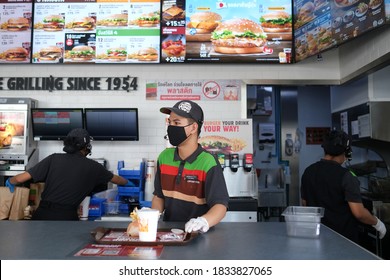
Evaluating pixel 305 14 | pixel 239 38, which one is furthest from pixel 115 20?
pixel 305 14

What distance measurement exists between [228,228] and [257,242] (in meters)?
0.35

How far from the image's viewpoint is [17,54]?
15.6 ft

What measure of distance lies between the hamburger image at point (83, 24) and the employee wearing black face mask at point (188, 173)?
10.2ft

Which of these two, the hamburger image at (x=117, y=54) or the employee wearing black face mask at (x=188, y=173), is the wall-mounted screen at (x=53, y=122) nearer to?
the hamburger image at (x=117, y=54)

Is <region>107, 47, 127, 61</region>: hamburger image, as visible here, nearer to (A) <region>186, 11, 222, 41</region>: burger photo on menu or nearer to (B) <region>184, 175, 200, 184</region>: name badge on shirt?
(A) <region>186, 11, 222, 41</region>: burger photo on menu

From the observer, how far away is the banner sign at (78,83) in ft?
15.7

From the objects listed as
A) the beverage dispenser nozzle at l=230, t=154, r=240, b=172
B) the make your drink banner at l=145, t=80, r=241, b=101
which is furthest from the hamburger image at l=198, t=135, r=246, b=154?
the make your drink banner at l=145, t=80, r=241, b=101

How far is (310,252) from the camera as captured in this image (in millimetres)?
1431

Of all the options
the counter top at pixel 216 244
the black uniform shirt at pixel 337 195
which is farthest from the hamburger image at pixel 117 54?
the counter top at pixel 216 244

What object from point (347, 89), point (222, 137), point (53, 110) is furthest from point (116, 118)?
point (347, 89)

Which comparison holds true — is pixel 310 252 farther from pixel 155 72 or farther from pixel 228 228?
pixel 155 72

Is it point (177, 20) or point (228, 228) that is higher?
point (177, 20)

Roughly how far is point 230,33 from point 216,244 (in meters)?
3.51
